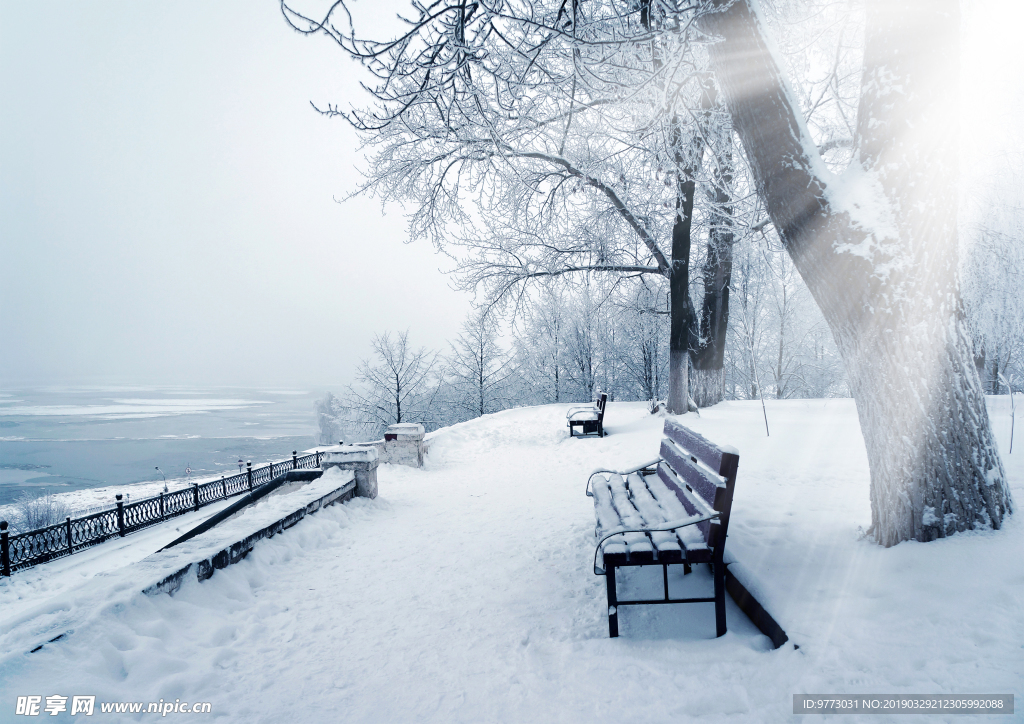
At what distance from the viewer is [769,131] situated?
295cm

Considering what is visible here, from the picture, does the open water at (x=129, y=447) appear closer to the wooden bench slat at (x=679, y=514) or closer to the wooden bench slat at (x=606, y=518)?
the wooden bench slat at (x=606, y=518)

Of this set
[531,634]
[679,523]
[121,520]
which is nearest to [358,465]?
[531,634]

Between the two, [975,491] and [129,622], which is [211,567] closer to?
[129,622]

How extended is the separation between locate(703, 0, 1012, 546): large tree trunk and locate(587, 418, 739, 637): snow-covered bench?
3.48 ft

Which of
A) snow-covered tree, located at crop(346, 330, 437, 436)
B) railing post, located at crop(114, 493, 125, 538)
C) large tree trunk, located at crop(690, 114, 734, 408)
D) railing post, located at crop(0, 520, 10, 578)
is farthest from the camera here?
snow-covered tree, located at crop(346, 330, 437, 436)

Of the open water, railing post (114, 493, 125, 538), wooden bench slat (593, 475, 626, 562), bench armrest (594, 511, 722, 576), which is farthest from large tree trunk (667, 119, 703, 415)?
the open water

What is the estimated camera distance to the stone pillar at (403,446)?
8.91 metres

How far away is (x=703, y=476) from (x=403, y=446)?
23.2 ft

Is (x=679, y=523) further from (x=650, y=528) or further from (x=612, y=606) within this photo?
(x=612, y=606)

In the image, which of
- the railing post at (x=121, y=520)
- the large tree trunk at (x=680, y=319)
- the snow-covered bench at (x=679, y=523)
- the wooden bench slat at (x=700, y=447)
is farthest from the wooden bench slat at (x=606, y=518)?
the railing post at (x=121, y=520)

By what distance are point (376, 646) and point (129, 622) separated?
1239mm

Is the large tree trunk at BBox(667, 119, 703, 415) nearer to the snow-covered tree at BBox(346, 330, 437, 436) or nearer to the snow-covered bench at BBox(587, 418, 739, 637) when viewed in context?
the snow-covered bench at BBox(587, 418, 739, 637)

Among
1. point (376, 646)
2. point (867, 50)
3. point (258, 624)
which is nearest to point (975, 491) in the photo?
point (867, 50)

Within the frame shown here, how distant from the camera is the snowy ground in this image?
190 cm
